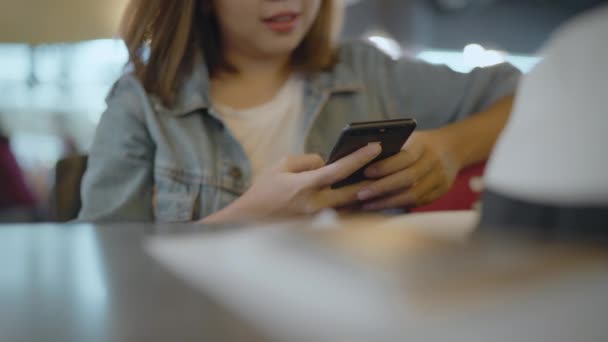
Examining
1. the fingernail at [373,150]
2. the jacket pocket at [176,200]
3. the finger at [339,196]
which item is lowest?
the jacket pocket at [176,200]

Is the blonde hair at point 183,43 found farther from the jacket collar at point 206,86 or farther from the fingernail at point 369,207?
the fingernail at point 369,207

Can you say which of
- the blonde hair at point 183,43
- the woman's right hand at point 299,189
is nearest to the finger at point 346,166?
the woman's right hand at point 299,189

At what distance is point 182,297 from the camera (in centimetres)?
13

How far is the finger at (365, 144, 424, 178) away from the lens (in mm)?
243

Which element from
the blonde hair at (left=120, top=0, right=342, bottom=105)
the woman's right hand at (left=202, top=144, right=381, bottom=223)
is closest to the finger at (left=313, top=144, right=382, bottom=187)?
the woman's right hand at (left=202, top=144, right=381, bottom=223)

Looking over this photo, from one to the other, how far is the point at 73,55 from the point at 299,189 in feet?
0.53

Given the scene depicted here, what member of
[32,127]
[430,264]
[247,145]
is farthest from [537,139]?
[32,127]

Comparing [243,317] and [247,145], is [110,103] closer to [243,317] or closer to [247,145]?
[247,145]

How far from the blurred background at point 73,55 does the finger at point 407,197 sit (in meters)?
0.07

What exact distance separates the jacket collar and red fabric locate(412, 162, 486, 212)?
0.27 ft

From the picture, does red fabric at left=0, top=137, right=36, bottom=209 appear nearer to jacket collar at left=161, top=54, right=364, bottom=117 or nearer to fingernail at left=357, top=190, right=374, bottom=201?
jacket collar at left=161, top=54, right=364, bottom=117

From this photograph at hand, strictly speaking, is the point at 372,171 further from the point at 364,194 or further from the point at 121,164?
the point at 121,164

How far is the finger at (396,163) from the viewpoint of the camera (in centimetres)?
24

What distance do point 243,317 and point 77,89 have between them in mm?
244
